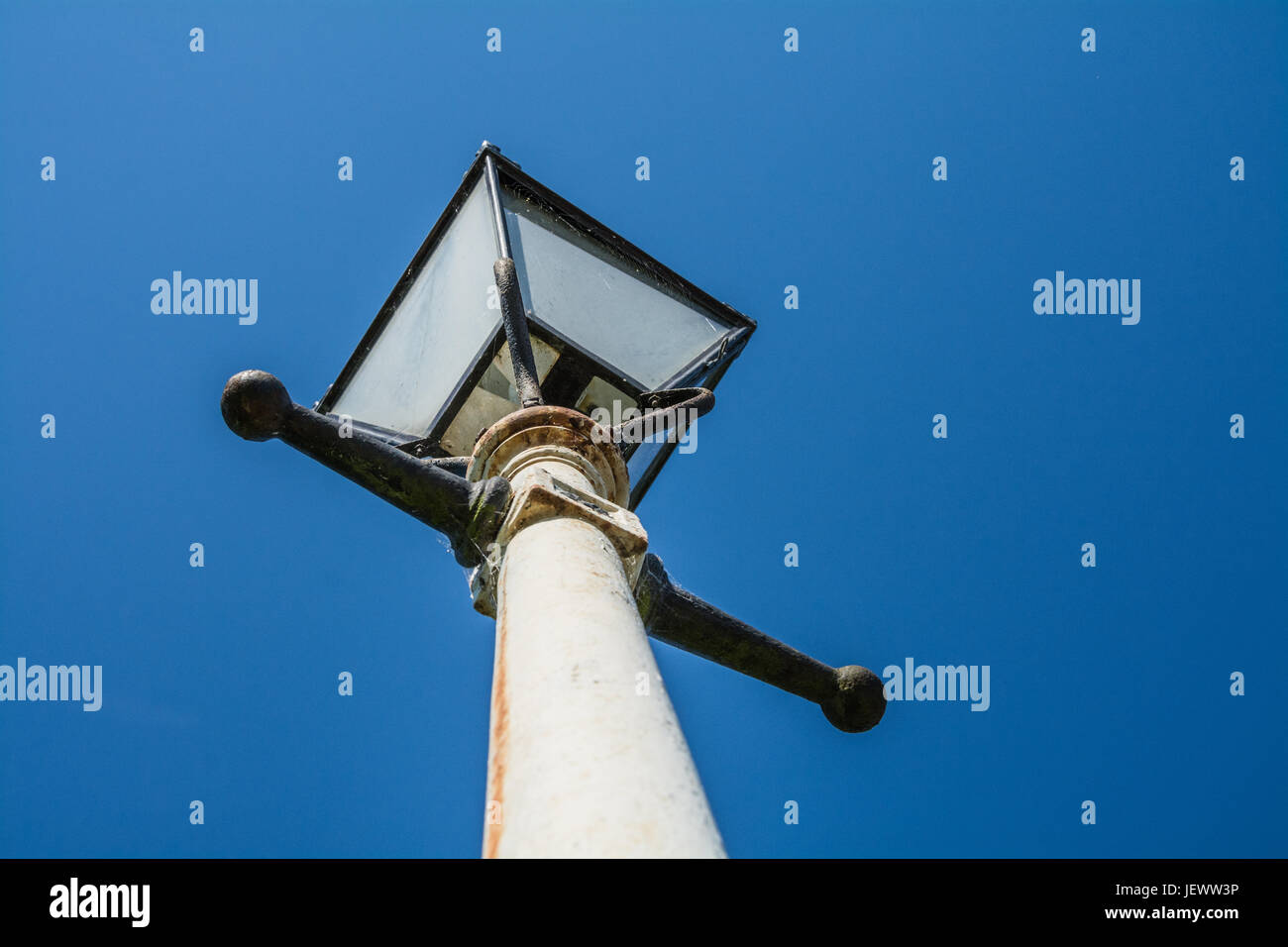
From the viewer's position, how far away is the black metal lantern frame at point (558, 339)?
474 cm

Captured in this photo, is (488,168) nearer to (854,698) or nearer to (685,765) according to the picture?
(854,698)

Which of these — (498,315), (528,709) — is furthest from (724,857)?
(498,315)

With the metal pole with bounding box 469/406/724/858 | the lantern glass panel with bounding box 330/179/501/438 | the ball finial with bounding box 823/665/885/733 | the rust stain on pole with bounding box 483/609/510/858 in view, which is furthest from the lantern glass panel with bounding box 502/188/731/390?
the rust stain on pole with bounding box 483/609/510/858

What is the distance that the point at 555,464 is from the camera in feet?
13.3

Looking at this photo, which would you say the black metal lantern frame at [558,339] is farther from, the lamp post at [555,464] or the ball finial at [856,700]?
the ball finial at [856,700]

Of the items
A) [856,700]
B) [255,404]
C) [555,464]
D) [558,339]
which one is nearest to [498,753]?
[255,404]

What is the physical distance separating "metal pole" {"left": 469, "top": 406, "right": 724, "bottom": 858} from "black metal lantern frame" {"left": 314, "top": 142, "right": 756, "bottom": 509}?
1.00 meters

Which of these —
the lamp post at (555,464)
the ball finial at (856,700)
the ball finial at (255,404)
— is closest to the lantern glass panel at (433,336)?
the lamp post at (555,464)

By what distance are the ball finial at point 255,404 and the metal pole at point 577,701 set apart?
799 millimetres

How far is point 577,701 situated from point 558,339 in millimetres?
2604

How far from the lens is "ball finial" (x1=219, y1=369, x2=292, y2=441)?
10.8ft
